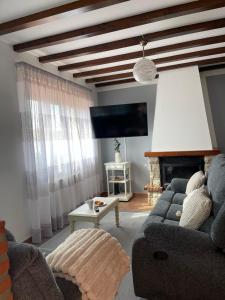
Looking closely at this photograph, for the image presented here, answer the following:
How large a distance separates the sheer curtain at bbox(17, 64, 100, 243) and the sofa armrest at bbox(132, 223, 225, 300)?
6.02ft

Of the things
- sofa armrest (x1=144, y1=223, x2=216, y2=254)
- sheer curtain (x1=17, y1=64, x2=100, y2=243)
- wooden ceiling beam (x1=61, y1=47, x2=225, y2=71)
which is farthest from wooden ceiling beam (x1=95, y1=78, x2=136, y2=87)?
sofa armrest (x1=144, y1=223, x2=216, y2=254)

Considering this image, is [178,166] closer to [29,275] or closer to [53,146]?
[53,146]

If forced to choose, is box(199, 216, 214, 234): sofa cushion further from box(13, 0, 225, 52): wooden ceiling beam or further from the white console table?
the white console table

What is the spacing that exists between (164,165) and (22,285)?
3.82 m

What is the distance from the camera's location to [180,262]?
1.68 metres

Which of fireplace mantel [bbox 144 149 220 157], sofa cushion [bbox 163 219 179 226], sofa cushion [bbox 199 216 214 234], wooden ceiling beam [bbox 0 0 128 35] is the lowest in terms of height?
sofa cushion [bbox 163 219 179 226]

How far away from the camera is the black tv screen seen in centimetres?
453

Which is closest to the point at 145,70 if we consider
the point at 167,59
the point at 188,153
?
the point at 167,59

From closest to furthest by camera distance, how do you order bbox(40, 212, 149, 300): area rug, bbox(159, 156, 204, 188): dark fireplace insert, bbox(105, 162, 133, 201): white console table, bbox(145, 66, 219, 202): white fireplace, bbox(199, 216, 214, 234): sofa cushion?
bbox(199, 216, 214, 234): sofa cushion
bbox(40, 212, 149, 300): area rug
bbox(145, 66, 219, 202): white fireplace
bbox(159, 156, 204, 188): dark fireplace insert
bbox(105, 162, 133, 201): white console table

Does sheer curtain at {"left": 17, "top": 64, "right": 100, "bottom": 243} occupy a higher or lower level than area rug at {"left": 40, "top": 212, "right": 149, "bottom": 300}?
higher

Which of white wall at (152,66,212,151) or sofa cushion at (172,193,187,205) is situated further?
white wall at (152,66,212,151)

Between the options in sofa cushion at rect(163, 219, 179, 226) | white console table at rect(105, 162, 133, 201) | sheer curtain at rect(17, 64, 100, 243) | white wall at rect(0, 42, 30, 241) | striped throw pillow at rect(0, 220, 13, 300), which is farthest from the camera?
white console table at rect(105, 162, 133, 201)

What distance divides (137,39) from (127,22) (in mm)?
534

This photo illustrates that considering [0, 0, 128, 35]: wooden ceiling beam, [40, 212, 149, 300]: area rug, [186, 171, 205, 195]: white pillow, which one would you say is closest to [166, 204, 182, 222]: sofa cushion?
[186, 171, 205, 195]: white pillow
